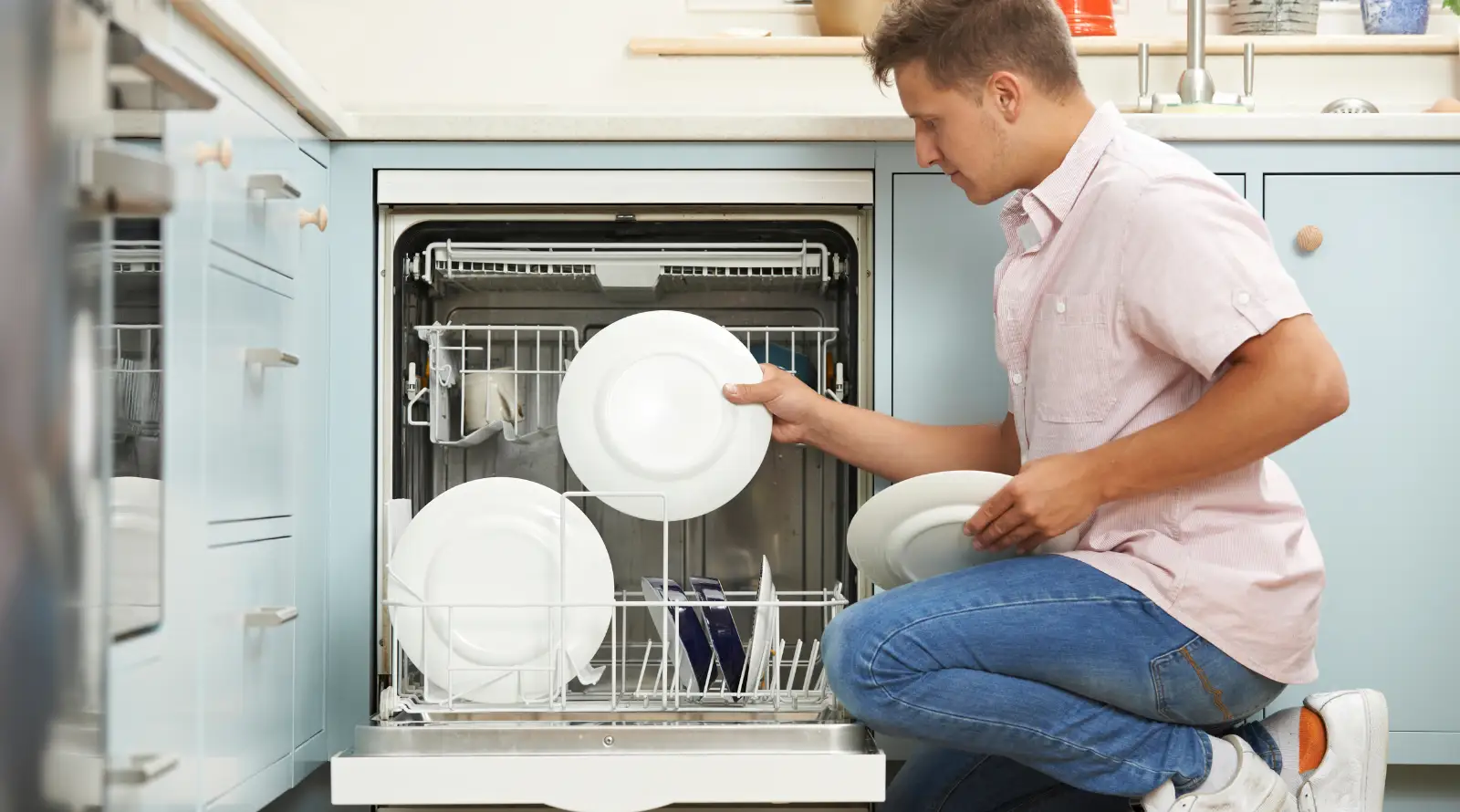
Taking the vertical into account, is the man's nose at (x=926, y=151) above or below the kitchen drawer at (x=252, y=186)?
above

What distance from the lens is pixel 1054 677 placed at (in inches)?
47.7

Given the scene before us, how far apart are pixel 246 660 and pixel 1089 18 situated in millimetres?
1797

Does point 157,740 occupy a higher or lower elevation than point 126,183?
lower

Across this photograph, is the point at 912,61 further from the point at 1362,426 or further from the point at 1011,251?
the point at 1362,426

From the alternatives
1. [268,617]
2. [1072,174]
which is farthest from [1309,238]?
[268,617]

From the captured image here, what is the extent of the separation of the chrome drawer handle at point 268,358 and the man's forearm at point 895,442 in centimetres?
62

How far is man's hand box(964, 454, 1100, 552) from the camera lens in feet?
3.95

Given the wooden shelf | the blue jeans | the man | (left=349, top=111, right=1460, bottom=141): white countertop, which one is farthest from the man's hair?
the wooden shelf

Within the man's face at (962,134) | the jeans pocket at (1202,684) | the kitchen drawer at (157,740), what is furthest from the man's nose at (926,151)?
the kitchen drawer at (157,740)

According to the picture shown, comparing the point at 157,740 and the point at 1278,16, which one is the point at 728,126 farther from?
the point at 1278,16

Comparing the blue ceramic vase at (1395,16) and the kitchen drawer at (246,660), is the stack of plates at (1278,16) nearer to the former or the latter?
the blue ceramic vase at (1395,16)

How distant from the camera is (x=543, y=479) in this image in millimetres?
1821

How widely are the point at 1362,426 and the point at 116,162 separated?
1537mm

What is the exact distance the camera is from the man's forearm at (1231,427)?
44.8 inches
